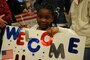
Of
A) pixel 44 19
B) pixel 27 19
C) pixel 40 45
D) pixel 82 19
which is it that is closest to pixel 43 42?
pixel 40 45

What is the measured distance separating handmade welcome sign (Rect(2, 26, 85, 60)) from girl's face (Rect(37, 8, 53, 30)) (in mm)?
145

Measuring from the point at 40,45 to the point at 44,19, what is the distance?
0.27m

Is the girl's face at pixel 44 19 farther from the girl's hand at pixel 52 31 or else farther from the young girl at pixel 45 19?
the girl's hand at pixel 52 31

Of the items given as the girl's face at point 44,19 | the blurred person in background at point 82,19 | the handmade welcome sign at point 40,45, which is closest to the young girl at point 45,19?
the girl's face at point 44,19

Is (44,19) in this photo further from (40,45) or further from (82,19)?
(82,19)

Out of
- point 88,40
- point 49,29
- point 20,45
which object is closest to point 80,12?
point 88,40

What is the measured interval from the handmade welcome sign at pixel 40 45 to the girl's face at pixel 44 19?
145mm

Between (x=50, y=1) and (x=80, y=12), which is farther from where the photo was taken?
(x=50, y=1)

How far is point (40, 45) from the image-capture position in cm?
222

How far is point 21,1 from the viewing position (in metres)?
3.90

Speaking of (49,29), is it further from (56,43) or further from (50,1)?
(50,1)

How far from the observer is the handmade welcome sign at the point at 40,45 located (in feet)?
7.09

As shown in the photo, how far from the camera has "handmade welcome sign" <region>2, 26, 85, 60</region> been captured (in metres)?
2.16

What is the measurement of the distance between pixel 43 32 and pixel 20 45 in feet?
0.69
